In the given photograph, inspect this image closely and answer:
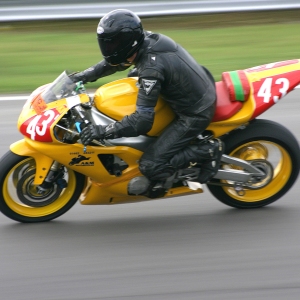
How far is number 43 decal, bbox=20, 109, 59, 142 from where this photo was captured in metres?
4.54

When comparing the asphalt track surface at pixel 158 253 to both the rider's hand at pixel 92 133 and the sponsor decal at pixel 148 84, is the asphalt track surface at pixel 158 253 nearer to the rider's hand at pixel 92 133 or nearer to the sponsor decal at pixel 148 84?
the rider's hand at pixel 92 133

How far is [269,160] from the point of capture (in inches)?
197

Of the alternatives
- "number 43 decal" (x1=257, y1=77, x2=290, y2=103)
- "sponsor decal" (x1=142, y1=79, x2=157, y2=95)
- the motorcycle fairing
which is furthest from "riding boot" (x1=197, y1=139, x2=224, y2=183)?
"sponsor decal" (x1=142, y1=79, x2=157, y2=95)

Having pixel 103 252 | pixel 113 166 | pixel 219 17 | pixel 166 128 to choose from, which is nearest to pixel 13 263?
pixel 103 252

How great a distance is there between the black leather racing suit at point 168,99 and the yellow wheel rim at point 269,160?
54 centimetres

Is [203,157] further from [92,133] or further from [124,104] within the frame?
[92,133]

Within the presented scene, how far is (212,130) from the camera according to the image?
4738 mm

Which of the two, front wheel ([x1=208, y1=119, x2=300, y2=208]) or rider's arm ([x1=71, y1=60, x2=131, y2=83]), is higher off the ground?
rider's arm ([x1=71, y1=60, x2=131, y2=83])

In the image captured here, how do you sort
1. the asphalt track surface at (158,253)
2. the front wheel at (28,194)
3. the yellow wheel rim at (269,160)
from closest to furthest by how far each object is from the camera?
1. the asphalt track surface at (158,253)
2. the front wheel at (28,194)
3. the yellow wheel rim at (269,160)

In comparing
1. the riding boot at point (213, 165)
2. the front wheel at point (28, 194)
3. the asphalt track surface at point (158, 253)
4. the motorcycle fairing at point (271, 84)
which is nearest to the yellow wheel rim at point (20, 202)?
the front wheel at point (28, 194)

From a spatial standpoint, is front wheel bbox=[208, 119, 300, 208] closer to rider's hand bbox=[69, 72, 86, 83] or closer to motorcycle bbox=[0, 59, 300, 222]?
motorcycle bbox=[0, 59, 300, 222]

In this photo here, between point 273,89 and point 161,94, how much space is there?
2.73 feet

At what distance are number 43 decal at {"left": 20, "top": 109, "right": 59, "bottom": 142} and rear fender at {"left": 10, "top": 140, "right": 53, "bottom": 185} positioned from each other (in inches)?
5.7

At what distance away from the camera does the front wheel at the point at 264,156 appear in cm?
485
